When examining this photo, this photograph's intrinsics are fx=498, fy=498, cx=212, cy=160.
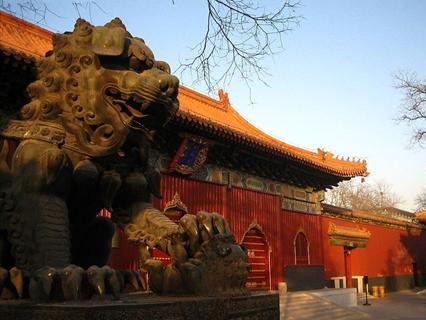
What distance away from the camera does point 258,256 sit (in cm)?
1286

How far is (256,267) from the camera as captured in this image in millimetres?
12820

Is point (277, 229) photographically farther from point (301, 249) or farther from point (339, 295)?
point (339, 295)

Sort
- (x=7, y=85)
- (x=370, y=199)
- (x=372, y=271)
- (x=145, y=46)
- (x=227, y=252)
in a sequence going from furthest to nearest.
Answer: (x=370, y=199)
(x=372, y=271)
(x=7, y=85)
(x=145, y=46)
(x=227, y=252)

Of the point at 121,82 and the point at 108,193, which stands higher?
the point at 121,82

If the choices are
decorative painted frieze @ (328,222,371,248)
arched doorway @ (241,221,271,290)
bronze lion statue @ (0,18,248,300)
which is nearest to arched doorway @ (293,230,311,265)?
arched doorway @ (241,221,271,290)

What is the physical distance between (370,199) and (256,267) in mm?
37800

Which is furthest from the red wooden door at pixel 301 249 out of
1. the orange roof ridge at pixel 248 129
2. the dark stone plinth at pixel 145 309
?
the dark stone plinth at pixel 145 309

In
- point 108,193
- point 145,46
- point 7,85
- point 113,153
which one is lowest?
point 108,193

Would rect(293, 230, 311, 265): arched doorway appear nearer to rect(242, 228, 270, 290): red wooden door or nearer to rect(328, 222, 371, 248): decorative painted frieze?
rect(242, 228, 270, 290): red wooden door

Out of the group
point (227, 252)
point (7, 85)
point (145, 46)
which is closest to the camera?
point (227, 252)

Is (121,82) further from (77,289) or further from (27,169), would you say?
(77,289)

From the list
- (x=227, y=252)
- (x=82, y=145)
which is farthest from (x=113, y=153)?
(x=227, y=252)

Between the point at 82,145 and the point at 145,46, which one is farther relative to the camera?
the point at 145,46

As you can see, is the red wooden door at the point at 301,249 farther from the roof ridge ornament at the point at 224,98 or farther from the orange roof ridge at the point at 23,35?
the orange roof ridge at the point at 23,35
